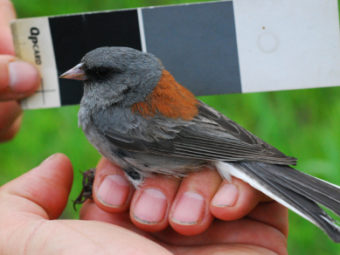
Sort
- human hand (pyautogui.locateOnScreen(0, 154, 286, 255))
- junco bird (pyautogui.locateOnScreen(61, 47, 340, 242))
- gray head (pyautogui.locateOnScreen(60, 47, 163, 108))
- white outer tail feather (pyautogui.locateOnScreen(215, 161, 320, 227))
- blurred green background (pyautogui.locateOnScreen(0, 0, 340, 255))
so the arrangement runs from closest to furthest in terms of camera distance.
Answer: human hand (pyautogui.locateOnScreen(0, 154, 286, 255)), white outer tail feather (pyautogui.locateOnScreen(215, 161, 320, 227)), junco bird (pyautogui.locateOnScreen(61, 47, 340, 242)), gray head (pyautogui.locateOnScreen(60, 47, 163, 108)), blurred green background (pyautogui.locateOnScreen(0, 0, 340, 255))

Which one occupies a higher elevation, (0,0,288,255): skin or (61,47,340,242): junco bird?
(61,47,340,242): junco bird

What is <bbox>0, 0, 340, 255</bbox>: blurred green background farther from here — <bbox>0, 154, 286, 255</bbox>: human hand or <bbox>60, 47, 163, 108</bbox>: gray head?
<bbox>60, 47, 163, 108</bbox>: gray head

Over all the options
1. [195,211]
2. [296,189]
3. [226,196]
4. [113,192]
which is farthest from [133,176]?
[296,189]

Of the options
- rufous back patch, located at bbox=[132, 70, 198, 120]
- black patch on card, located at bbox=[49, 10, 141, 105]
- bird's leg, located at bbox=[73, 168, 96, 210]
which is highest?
black patch on card, located at bbox=[49, 10, 141, 105]

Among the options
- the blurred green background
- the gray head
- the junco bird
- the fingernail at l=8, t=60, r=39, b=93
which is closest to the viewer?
the junco bird

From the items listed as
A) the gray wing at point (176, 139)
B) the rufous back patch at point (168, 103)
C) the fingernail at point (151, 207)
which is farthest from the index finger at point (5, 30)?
the fingernail at point (151, 207)

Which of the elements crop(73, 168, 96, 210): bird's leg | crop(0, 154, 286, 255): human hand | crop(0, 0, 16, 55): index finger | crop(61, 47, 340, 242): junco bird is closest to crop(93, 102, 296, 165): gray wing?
crop(61, 47, 340, 242): junco bird

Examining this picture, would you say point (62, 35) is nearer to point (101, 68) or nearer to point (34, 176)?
point (101, 68)

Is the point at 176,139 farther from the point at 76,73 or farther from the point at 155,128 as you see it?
the point at 76,73
